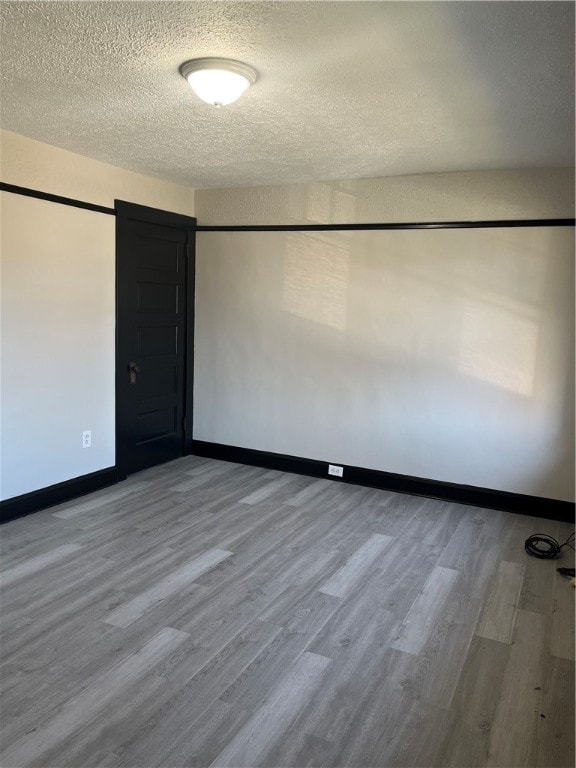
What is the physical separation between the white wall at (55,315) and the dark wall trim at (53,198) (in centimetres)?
3

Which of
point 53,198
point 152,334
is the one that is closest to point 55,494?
point 152,334

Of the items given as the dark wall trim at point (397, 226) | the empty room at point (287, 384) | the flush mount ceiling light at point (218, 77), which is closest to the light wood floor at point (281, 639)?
the empty room at point (287, 384)

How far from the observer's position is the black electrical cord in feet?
12.3

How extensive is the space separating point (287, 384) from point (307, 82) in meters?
2.93

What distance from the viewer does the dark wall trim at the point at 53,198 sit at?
381 cm

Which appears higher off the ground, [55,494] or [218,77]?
[218,77]

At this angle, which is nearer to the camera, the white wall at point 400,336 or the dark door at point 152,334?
the white wall at point 400,336

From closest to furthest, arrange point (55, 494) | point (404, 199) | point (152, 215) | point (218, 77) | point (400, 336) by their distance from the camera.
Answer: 1. point (218, 77)
2. point (55, 494)
3. point (404, 199)
4. point (400, 336)
5. point (152, 215)

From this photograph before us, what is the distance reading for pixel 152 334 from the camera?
5.21m

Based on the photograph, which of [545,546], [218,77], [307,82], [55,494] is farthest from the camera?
[55,494]

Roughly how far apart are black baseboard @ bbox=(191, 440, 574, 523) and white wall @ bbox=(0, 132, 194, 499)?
1207mm

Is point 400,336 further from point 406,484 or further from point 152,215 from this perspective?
point 152,215

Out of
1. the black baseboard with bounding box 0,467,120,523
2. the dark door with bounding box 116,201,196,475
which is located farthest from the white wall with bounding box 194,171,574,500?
the black baseboard with bounding box 0,467,120,523

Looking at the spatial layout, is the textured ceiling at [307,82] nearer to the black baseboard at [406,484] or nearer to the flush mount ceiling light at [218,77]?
the flush mount ceiling light at [218,77]
